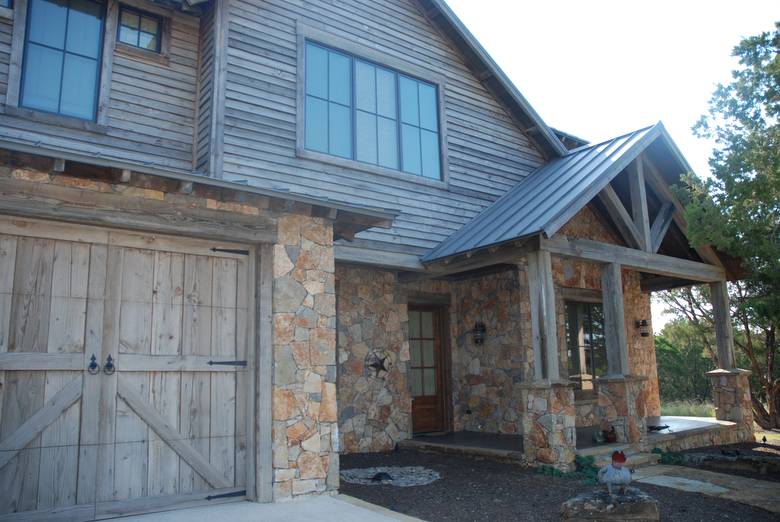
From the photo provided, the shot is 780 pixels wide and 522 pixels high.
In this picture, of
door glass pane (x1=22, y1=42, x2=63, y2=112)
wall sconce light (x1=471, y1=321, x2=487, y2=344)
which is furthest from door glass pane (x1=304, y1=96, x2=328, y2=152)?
wall sconce light (x1=471, y1=321, x2=487, y2=344)

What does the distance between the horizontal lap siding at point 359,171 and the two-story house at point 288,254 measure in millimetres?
37

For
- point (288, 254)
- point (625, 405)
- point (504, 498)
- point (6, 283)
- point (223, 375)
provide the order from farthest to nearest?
point (625, 405) < point (504, 498) < point (288, 254) < point (223, 375) < point (6, 283)

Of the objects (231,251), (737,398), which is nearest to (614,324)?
(737,398)

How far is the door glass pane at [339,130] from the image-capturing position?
884 cm

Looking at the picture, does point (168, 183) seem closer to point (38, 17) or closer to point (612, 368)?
point (38, 17)

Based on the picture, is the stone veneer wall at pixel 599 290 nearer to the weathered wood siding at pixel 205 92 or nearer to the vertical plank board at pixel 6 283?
the weathered wood siding at pixel 205 92

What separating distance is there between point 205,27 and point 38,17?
6.27 ft

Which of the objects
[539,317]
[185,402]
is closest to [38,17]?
[185,402]

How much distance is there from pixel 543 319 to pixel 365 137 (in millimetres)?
3622

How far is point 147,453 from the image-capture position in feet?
16.3

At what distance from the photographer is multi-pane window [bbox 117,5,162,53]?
25.4 feet

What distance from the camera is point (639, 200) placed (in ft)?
31.6

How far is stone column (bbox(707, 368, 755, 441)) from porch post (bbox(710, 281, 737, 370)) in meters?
0.17

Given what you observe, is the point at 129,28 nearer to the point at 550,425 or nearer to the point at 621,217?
the point at 550,425
